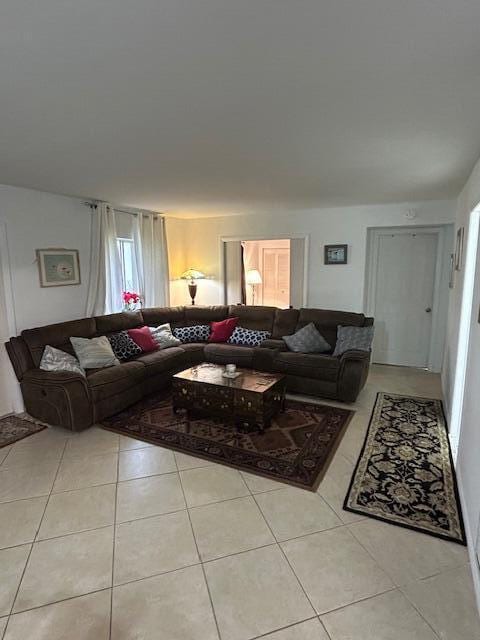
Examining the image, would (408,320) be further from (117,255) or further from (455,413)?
(117,255)

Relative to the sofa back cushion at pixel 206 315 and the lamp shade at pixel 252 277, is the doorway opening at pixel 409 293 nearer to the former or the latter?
the sofa back cushion at pixel 206 315

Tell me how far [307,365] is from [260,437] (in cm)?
119

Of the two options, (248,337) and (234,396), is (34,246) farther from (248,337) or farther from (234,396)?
(248,337)

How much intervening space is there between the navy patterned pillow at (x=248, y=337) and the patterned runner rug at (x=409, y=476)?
1862 millimetres

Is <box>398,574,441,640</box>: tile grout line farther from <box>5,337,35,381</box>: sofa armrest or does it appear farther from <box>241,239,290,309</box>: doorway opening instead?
<box>241,239,290,309</box>: doorway opening

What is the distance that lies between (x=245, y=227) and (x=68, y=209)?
2639 mm

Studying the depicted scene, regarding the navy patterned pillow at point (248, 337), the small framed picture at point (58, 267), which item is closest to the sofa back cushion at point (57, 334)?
the small framed picture at point (58, 267)

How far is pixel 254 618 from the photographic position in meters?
1.59

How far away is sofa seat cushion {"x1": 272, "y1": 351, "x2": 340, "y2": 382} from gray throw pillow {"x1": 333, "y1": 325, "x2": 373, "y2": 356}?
0.28 metres

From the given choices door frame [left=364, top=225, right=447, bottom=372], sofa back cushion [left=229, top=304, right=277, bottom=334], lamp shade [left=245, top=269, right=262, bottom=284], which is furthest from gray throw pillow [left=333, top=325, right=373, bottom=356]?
lamp shade [left=245, top=269, right=262, bottom=284]

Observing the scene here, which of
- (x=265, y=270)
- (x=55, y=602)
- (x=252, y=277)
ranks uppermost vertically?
(x=265, y=270)

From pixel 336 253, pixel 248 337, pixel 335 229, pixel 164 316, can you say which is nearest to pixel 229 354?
pixel 248 337

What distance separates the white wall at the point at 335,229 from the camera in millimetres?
4738

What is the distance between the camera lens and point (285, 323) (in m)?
5.00
